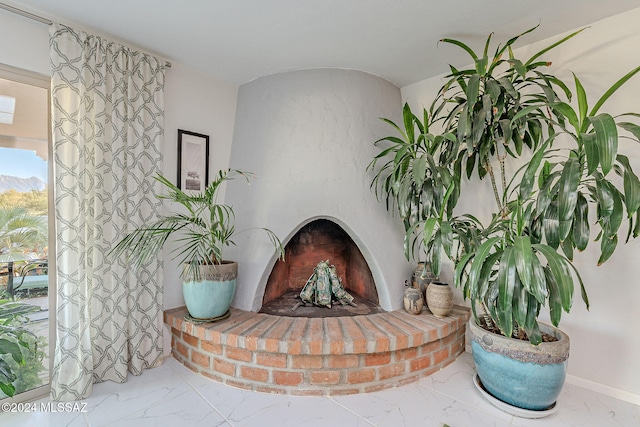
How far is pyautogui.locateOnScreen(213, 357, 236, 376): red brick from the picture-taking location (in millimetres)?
1716

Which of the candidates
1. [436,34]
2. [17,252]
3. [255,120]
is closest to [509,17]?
[436,34]

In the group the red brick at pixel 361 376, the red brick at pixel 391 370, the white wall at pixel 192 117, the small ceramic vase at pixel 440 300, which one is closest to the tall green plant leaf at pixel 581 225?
the small ceramic vase at pixel 440 300

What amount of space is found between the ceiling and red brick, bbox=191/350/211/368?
206cm

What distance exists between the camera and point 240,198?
228 centimetres

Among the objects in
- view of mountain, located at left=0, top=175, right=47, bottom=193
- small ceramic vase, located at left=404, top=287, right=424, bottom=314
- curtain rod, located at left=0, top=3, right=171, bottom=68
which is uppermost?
curtain rod, located at left=0, top=3, right=171, bottom=68

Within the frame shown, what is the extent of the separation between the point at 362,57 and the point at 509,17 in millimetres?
893

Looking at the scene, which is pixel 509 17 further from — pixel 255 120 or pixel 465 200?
pixel 255 120

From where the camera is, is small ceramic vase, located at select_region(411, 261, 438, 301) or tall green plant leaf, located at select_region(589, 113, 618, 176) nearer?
tall green plant leaf, located at select_region(589, 113, 618, 176)

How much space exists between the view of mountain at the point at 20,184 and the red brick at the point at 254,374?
161 centimetres

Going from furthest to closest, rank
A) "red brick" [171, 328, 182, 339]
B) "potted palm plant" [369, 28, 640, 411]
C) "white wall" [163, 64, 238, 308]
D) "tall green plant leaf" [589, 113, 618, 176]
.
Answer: "white wall" [163, 64, 238, 308]
"red brick" [171, 328, 182, 339]
"potted palm plant" [369, 28, 640, 411]
"tall green plant leaf" [589, 113, 618, 176]

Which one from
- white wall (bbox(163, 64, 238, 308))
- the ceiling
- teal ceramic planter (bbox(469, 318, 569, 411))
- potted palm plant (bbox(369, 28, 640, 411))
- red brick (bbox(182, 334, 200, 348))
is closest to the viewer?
potted palm plant (bbox(369, 28, 640, 411))

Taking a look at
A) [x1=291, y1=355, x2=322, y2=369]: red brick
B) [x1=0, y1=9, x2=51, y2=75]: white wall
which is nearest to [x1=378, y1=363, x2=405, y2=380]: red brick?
[x1=291, y1=355, x2=322, y2=369]: red brick

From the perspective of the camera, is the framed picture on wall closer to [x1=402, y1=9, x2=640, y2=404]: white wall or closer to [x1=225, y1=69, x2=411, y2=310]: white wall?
[x1=225, y1=69, x2=411, y2=310]: white wall

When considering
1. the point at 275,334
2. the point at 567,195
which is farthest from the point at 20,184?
the point at 567,195
